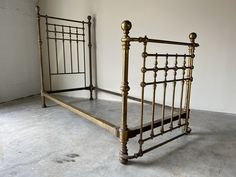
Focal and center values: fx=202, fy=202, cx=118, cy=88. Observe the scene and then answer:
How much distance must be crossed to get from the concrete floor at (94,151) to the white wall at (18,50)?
1.17 m

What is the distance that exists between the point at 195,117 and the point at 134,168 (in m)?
1.45

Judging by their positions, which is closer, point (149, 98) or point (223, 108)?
point (223, 108)

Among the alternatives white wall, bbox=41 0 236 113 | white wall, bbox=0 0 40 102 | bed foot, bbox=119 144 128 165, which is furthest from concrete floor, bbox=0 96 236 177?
white wall, bbox=0 0 40 102

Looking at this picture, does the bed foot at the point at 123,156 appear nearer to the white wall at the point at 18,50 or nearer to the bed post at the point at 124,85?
the bed post at the point at 124,85

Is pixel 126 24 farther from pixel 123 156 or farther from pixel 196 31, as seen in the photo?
pixel 196 31

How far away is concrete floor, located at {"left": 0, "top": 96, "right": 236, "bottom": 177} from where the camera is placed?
1.43 meters

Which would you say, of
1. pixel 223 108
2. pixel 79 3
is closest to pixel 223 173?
pixel 223 108

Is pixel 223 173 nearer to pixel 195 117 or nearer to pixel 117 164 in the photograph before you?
pixel 117 164

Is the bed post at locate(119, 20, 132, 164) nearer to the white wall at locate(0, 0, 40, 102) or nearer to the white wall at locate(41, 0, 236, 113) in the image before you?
the white wall at locate(41, 0, 236, 113)

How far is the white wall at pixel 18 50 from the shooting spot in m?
3.37

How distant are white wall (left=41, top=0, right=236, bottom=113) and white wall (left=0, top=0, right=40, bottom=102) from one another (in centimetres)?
130

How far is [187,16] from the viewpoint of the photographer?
9.12 feet

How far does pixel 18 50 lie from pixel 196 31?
2.98 m

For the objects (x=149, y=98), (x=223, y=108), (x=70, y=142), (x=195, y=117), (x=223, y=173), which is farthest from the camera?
(x=149, y=98)
